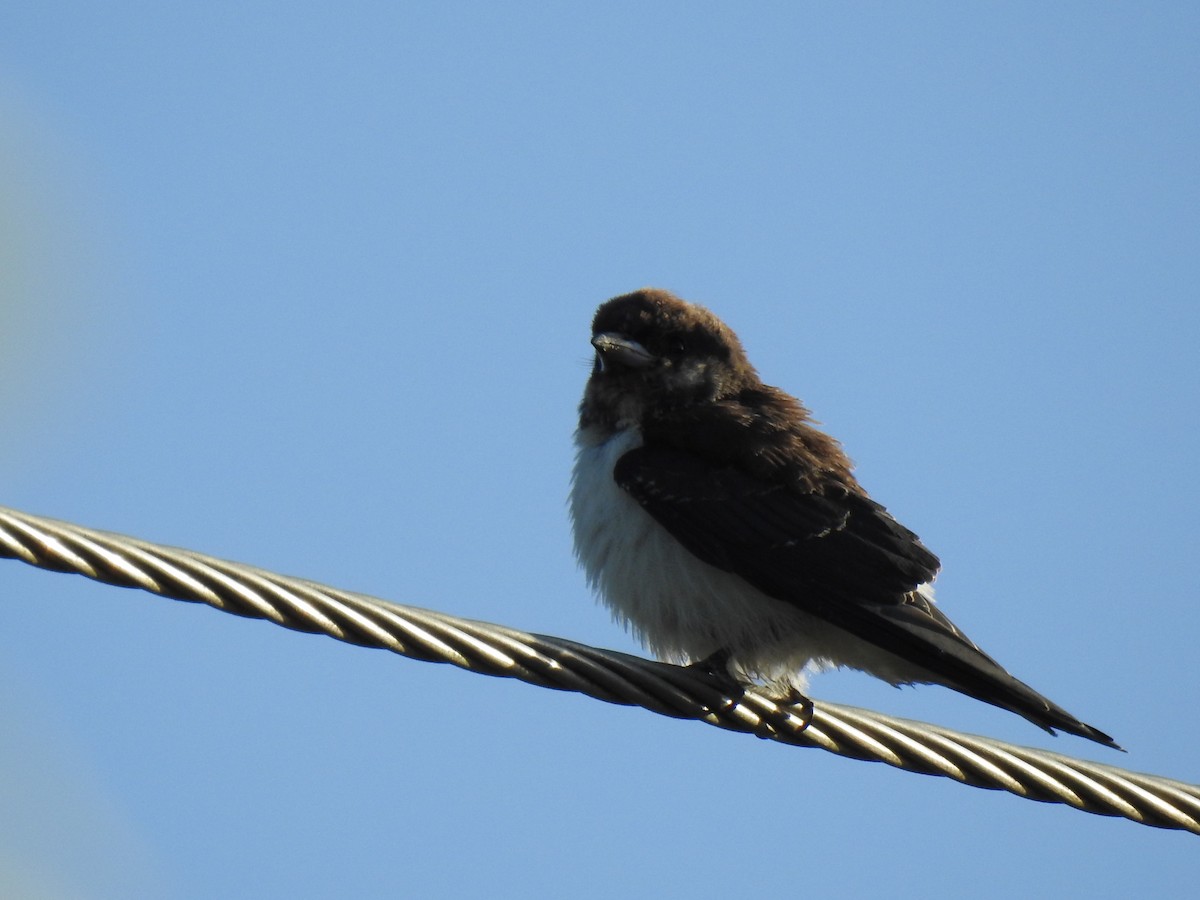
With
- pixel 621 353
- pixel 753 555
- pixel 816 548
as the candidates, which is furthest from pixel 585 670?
pixel 621 353

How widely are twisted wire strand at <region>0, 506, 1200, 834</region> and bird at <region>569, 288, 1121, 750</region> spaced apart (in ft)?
2.04

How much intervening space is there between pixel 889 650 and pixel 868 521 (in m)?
0.82

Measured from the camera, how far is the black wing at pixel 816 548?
5.83 m

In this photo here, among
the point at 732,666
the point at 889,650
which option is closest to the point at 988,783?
the point at 889,650

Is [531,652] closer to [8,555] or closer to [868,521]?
[8,555]

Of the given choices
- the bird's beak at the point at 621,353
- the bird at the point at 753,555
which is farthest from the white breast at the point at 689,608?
the bird's beak at the point at 621,353

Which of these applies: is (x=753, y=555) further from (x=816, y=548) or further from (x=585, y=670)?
(x=585, y=670)

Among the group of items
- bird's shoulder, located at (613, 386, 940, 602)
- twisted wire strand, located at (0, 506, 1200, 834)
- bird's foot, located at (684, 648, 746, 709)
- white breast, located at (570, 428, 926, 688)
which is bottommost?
twisted wire strand, located at (0, 506, 1200, 834)

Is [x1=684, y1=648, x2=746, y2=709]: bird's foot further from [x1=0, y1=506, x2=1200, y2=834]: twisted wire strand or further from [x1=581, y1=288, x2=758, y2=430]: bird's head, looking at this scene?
[x1=581, y1=288, x2=758, y2=430]: bird's head

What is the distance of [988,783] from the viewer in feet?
15.6

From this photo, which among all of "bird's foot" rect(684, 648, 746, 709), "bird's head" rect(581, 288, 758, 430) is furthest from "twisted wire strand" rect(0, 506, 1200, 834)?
"bird's head" rect(581, 288, 758, 430)

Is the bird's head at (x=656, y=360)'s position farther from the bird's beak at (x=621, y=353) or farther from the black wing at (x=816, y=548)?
the black wing at (x=816, y=548)

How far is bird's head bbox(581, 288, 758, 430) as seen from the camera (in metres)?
7.43

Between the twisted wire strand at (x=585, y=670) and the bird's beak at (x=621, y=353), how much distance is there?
→ 2.28 metres
